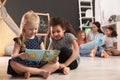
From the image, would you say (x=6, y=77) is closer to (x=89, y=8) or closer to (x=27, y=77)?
(x=27, y=77)

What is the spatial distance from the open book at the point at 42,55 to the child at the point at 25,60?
0.06 meters

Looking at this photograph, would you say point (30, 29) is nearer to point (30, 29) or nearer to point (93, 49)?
point (30, 29)

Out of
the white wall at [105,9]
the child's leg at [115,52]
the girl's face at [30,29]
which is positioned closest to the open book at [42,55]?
the girl's face at [30,29]

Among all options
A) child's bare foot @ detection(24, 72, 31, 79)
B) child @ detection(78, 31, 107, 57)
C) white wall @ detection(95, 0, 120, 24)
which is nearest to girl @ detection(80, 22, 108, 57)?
child @ detection(78, 31, 107, 57)

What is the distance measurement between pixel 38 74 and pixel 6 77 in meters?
0.20

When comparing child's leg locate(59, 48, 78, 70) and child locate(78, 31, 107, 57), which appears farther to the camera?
child locate(78, 31, 107, 57)

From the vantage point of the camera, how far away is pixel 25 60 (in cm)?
154

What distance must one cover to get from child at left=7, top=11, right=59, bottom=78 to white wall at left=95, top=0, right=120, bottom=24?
2.84 metres

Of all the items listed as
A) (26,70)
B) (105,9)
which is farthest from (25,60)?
(105,9)

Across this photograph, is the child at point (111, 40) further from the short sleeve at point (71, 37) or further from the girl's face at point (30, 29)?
the girl's face at point (30, 29)

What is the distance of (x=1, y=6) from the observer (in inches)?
155

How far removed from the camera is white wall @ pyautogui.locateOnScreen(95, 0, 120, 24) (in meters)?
4.21

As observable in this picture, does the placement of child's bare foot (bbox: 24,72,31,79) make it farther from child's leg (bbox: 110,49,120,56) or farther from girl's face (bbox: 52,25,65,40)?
child's leg (bbox: 110,49,120,56)

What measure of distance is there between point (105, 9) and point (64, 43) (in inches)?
108
